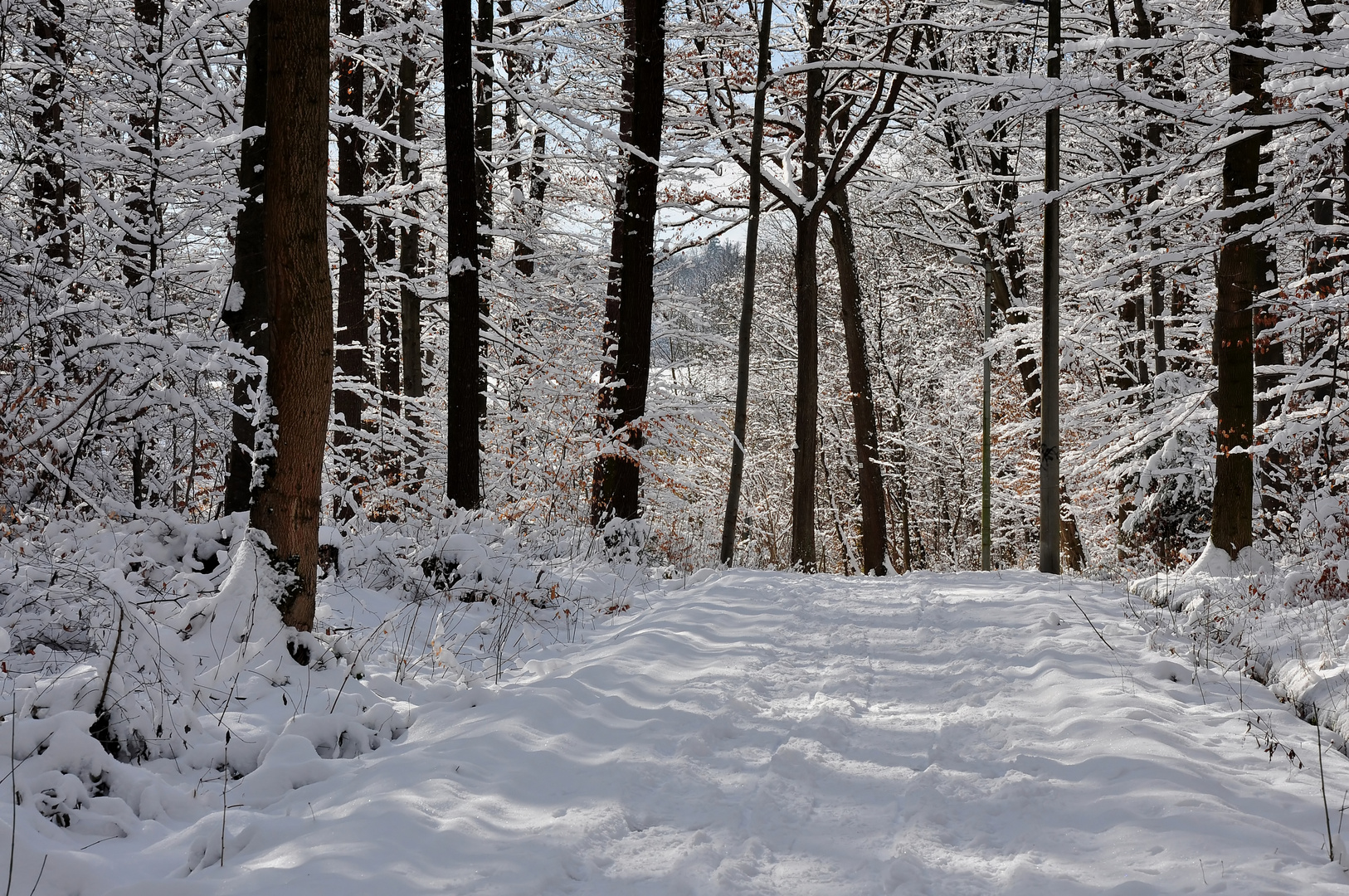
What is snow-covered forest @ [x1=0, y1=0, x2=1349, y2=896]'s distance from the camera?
10.4 feet

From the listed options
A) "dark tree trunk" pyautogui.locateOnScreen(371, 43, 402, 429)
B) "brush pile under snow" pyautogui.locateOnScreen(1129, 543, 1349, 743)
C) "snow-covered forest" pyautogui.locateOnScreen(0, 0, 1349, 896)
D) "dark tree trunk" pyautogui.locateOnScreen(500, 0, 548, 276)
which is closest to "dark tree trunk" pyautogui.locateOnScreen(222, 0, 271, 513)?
"snow-covered forest" pyautogui.locateOnScreen(0, 0, 1349, 896)

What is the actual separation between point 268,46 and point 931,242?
16.3 m

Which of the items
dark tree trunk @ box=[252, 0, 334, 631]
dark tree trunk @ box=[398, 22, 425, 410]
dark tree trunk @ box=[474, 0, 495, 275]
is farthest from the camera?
dark tree trunk @ box=[398, 22, 425, 410]

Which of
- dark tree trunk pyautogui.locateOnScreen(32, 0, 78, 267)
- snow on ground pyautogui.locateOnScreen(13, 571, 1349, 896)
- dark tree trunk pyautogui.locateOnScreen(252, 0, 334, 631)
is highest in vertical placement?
dark tree trunk pyautogui.locateOnScreen(32, 0, 78, 267)

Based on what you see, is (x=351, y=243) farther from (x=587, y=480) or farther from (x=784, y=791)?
(x=784, y=791)

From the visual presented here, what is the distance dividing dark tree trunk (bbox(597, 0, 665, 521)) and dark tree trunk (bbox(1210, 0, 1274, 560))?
20.7ft

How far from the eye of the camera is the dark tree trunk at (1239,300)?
321 inches

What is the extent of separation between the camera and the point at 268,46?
4.98 m

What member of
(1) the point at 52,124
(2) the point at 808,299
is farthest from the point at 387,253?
(2) the point at 808,299

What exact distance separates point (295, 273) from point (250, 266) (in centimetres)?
239

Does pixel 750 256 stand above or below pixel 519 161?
below

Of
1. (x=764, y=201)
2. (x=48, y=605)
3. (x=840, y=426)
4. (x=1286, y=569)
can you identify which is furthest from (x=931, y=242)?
(x=48, y=605)

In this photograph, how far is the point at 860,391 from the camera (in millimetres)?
17500

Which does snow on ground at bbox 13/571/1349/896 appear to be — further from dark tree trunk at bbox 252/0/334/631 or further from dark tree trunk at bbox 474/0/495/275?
dark tree trunk at bbox 474/0/495/275
